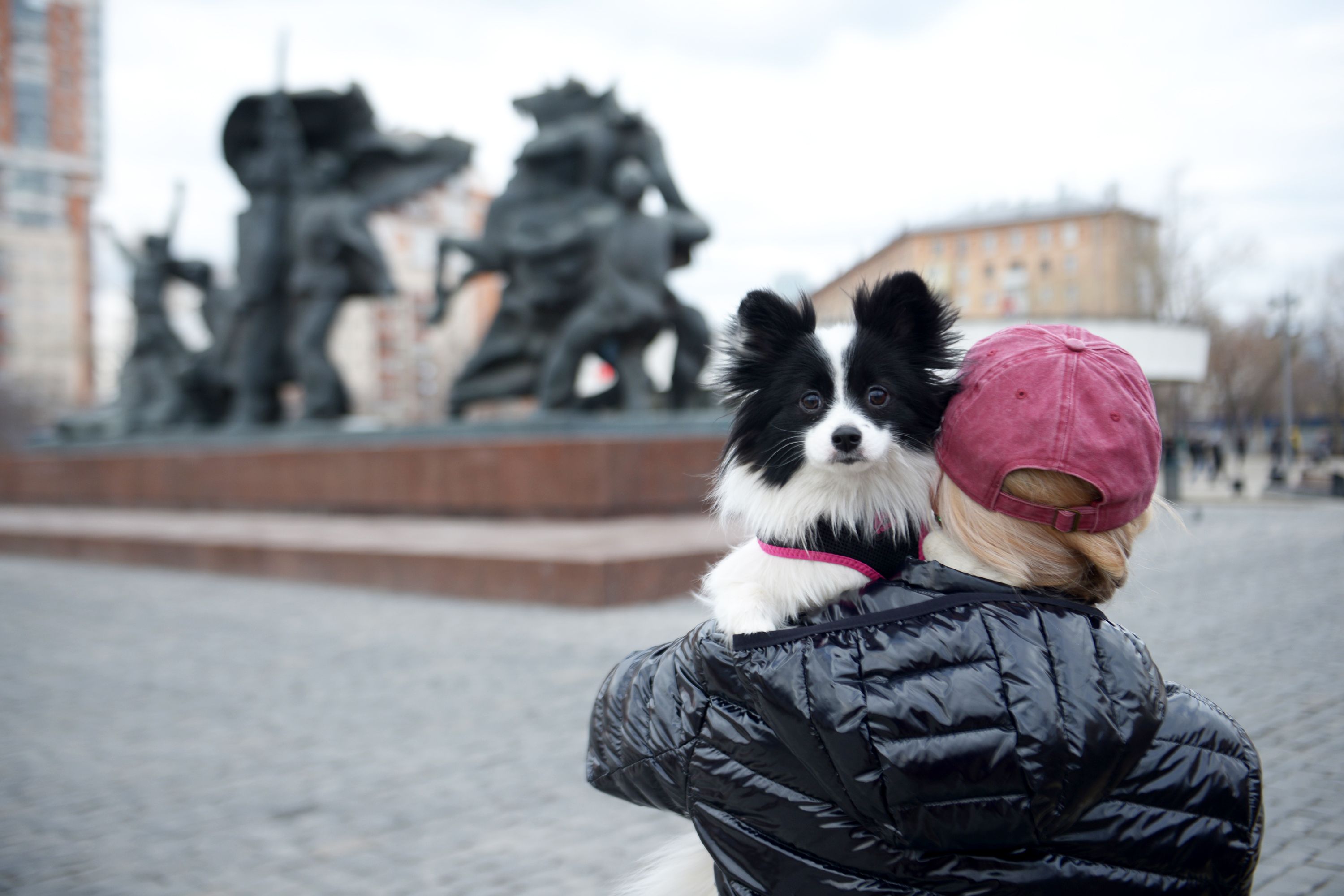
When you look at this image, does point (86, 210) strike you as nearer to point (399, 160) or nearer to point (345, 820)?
point (399, 160)

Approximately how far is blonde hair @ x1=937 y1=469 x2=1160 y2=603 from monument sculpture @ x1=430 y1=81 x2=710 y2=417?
492 inches

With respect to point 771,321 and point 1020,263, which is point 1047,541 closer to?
point 771,321

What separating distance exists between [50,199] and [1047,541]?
84.3 metres

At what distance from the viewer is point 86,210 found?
73312mm

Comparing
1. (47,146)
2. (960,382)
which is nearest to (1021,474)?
(960,382)

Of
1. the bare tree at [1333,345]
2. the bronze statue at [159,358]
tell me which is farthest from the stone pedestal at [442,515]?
the bare tree at [1333,345]

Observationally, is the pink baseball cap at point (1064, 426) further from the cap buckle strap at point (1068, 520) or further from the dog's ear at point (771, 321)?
the dog's ear at point (771, 321)

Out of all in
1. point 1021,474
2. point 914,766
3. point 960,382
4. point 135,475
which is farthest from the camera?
point 135,475

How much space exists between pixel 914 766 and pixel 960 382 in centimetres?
54

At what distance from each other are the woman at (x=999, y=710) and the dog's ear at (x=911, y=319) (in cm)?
9

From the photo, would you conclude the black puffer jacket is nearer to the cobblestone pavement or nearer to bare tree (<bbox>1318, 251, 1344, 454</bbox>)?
the cobblestone pavement

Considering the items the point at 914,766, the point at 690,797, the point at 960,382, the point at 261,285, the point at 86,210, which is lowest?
the point at 690,797

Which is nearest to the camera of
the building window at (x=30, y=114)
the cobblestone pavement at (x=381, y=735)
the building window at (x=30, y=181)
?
the cobblestone pavement at (x=381, y=735)

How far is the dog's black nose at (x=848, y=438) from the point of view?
4.67 feet
